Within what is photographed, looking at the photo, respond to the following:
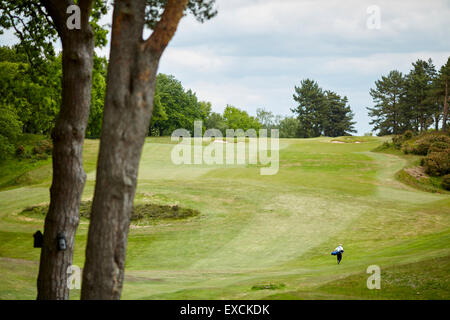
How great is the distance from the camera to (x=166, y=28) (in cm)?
646

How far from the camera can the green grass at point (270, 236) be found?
1170 cm

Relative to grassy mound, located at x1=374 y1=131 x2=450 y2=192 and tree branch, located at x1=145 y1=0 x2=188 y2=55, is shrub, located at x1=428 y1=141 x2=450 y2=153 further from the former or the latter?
tree branch, located at x1=145 y1=0 x2=188 y2=55

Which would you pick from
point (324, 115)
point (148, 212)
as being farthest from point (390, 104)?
point (148, 212)

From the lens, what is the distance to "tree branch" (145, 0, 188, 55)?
6.41 m

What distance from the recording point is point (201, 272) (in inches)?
650

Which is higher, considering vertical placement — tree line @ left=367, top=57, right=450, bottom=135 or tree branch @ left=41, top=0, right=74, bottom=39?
tree line @ left=367, top=57, right=450, bottom=135

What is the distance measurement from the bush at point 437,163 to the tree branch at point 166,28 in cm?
3968

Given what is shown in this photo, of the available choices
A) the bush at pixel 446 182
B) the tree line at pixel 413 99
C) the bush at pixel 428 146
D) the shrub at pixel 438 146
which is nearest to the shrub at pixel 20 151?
the bush at pixel 446 182

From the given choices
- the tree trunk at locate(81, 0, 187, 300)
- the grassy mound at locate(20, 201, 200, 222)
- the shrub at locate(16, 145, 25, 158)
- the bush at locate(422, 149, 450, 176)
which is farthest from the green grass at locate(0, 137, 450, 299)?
the shrub at locate(16, 145, 25, 158)

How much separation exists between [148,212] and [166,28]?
69.3 ft

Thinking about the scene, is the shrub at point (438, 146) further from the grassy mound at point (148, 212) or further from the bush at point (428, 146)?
the grassy mound at point (148, 212)

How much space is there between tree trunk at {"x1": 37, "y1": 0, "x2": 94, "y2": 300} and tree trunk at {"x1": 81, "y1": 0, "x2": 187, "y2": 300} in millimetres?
2010
